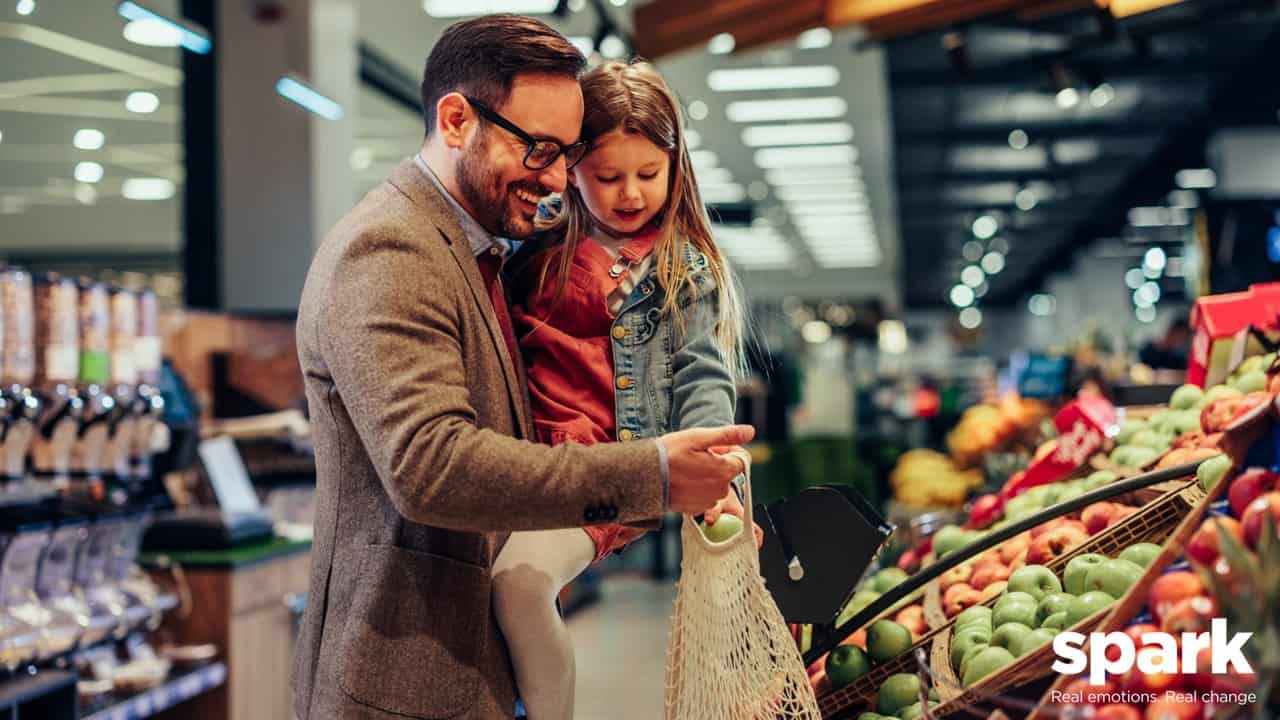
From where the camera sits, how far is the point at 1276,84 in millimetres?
12703

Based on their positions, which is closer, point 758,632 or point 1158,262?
point 758,632

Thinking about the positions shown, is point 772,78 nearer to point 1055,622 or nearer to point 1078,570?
point 1078,570

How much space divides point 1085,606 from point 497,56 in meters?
1.17

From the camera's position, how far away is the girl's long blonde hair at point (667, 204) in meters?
1.94

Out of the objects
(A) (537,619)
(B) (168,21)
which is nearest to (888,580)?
(A) (537,619)

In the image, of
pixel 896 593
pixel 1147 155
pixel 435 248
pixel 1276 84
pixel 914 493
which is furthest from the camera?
pixel 1147 155

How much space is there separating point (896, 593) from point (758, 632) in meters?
0.43

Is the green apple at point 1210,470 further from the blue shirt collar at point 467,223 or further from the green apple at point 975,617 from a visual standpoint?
the blue shirt collar at point 467,223

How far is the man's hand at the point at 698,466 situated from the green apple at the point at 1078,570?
72 centimetres

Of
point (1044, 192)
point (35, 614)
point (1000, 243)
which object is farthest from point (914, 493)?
point (1000, 243)

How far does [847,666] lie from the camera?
2.11m

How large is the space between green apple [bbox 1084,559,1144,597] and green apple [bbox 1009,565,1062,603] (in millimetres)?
93

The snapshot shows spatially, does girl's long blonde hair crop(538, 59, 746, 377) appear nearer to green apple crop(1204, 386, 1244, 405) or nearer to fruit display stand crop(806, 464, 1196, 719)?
fruit display stand crop(806, 464, 1196, 719)

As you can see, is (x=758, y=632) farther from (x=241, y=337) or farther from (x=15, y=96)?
(x=15, y=96)
